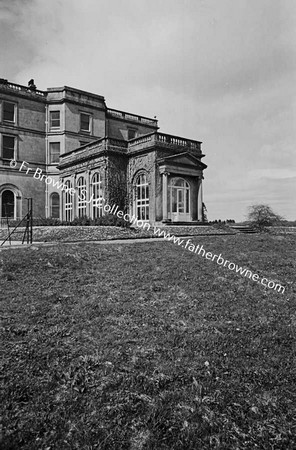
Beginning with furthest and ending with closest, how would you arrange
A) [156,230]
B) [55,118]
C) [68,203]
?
[55,118]
[68,203]
[156,230]

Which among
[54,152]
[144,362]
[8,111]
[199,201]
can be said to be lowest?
[144,362]

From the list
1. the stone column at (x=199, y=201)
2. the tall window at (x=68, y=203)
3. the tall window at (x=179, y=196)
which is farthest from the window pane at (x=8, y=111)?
the stone column at (x=199, y=201)

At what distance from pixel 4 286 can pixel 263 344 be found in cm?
525

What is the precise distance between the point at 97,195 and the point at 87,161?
3.00 meters

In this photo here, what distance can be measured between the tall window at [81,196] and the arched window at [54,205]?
6.13 meters

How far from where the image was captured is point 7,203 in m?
29.4

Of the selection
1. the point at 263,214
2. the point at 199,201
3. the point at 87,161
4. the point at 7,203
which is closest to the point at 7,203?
the point at 7,203

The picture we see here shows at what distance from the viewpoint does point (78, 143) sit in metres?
32.5

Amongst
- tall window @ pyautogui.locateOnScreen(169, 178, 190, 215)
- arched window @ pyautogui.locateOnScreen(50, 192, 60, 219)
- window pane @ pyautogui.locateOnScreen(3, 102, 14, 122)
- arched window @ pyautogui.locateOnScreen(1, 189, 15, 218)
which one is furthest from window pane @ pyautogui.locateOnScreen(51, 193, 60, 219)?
tall window @ pyautogui.locateOnScreen(169, 178, 190, 215)

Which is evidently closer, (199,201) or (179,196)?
(179,196)

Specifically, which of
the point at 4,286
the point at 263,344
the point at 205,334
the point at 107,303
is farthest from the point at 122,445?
the point at 4,286

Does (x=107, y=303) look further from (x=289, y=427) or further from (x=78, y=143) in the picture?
(x=78, y=143)

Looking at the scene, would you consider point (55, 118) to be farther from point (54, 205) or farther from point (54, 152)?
point (54, 205)

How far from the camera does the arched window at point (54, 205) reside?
31.6 meters
